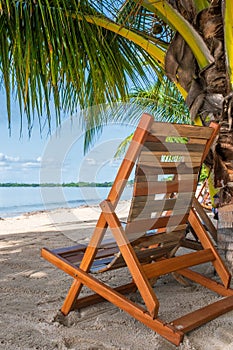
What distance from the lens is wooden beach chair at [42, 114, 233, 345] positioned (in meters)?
1.50

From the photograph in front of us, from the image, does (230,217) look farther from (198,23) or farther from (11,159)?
(11,159)

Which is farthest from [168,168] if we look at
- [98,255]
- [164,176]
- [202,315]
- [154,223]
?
[202,315]

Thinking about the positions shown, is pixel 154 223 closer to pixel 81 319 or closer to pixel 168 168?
pixel 168 168

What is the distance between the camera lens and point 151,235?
1775 millimetres

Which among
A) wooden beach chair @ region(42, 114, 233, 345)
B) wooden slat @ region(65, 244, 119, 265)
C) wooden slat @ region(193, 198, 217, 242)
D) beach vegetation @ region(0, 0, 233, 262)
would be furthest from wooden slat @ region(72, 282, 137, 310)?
beach vegetation @ region(0, 0, 233, 262)

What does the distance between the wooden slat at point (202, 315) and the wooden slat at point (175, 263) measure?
0.74ft

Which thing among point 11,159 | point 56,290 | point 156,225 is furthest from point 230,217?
point 11,159

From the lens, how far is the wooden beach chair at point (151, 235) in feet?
4.92

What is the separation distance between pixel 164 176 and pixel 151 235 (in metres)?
0.33

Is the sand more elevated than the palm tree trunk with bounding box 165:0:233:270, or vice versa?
the palm tree trunk with bounding box 165:0:233:270

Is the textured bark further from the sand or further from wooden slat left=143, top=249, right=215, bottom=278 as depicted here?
the sand

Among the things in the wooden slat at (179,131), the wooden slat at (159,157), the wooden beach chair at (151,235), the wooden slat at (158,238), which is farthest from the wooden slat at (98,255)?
the wooden slat at (179,131)

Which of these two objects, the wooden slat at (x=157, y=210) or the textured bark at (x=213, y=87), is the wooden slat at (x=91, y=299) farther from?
the textured bark at (x=213, y=87)

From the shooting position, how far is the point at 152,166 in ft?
5.32
